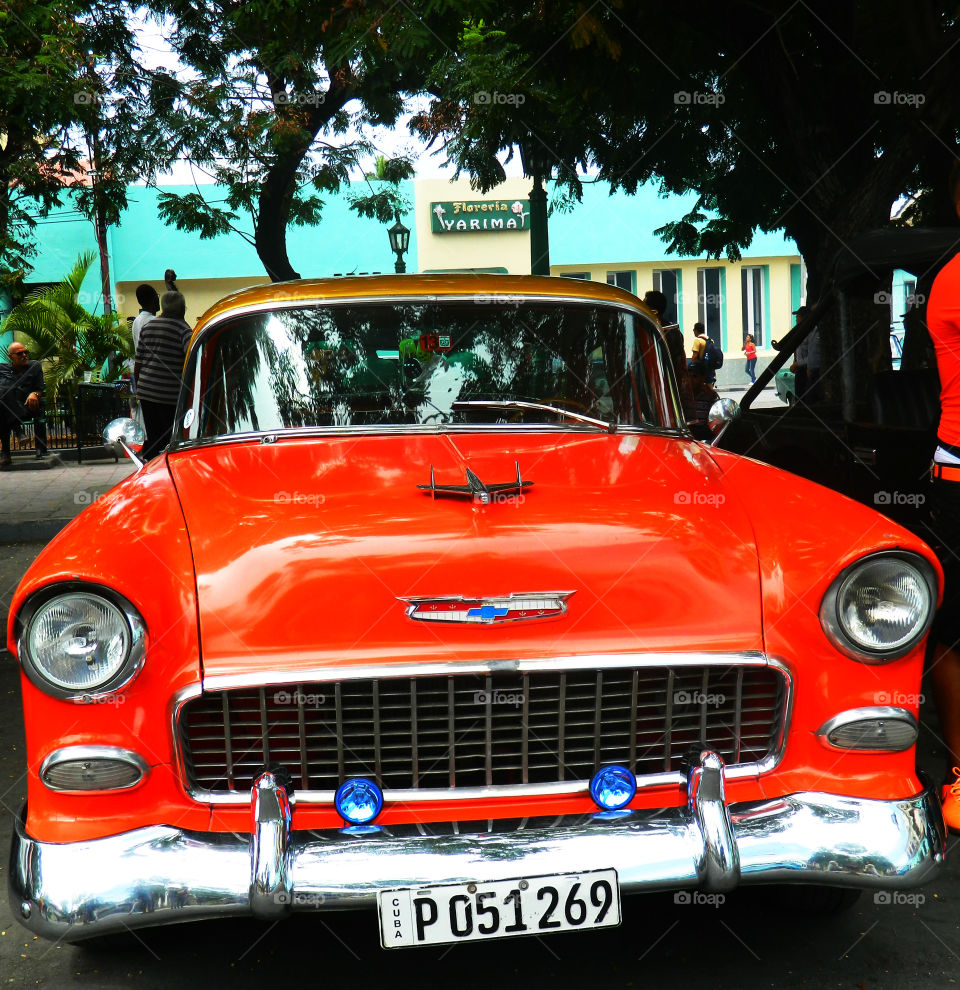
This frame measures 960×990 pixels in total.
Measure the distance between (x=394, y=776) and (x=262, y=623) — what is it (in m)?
0.43

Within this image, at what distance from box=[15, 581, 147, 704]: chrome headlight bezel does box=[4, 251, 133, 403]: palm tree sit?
14.6 metres

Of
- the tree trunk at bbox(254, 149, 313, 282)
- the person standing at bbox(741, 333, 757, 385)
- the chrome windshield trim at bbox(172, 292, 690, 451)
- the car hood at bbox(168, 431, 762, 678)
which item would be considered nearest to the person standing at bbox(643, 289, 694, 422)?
the chrome windshield trim at bbox(172, 292, 690, 451)

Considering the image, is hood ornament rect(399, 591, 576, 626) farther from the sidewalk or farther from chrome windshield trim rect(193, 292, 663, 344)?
the sidewalk

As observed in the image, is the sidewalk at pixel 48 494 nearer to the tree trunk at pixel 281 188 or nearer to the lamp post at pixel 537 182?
the tree trunk at pixel 281 188

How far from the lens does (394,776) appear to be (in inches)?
94.3

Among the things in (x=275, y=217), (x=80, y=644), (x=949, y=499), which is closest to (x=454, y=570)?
(x=80, y=644)

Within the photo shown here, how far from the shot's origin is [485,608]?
2.35 m

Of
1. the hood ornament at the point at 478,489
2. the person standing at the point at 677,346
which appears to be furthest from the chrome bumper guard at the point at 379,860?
the person standing at the point at 677,346

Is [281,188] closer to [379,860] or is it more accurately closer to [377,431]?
[377,431]

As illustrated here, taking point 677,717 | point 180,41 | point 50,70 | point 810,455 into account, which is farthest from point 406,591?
point 180,41

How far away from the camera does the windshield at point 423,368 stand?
3520 mm

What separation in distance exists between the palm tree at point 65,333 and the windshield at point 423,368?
43.9ft

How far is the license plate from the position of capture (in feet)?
7.14

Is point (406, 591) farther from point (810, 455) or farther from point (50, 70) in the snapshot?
point (50, 70)
